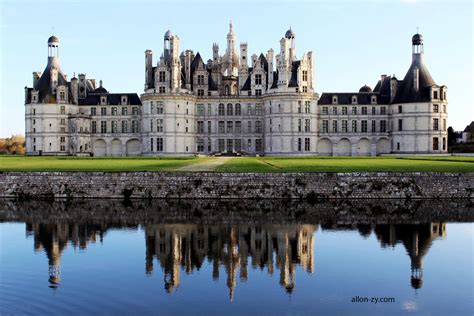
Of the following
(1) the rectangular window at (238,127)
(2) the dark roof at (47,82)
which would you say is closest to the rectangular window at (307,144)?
(1) the rectangular window at (238,127)

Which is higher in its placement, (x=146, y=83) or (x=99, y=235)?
(x=146, y=83)

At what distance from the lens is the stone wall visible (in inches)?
1378

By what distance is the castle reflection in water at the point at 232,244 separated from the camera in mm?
17844

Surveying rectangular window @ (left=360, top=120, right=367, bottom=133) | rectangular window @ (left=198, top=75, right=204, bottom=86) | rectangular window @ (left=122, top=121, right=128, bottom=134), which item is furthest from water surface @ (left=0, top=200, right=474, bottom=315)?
rectangular window @ (left=122, top=121, right=128, bottom=134)

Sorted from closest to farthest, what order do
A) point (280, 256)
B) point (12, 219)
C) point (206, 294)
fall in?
point (206, 294)
point (280, 256)
point (12, 219)

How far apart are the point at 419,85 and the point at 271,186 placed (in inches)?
1895

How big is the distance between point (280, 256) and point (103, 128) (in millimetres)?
64140

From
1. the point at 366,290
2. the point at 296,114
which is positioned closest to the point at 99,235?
the point at 366,290

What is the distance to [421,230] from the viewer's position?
2439cm

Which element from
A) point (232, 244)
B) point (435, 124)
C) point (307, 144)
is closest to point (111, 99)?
point (307, 144)

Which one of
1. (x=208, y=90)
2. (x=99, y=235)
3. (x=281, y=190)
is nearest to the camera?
(x=99, y=235)

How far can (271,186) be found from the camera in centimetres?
3506

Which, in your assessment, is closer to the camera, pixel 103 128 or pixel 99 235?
pixel 99 235

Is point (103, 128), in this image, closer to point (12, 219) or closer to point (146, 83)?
point (146, 83)
